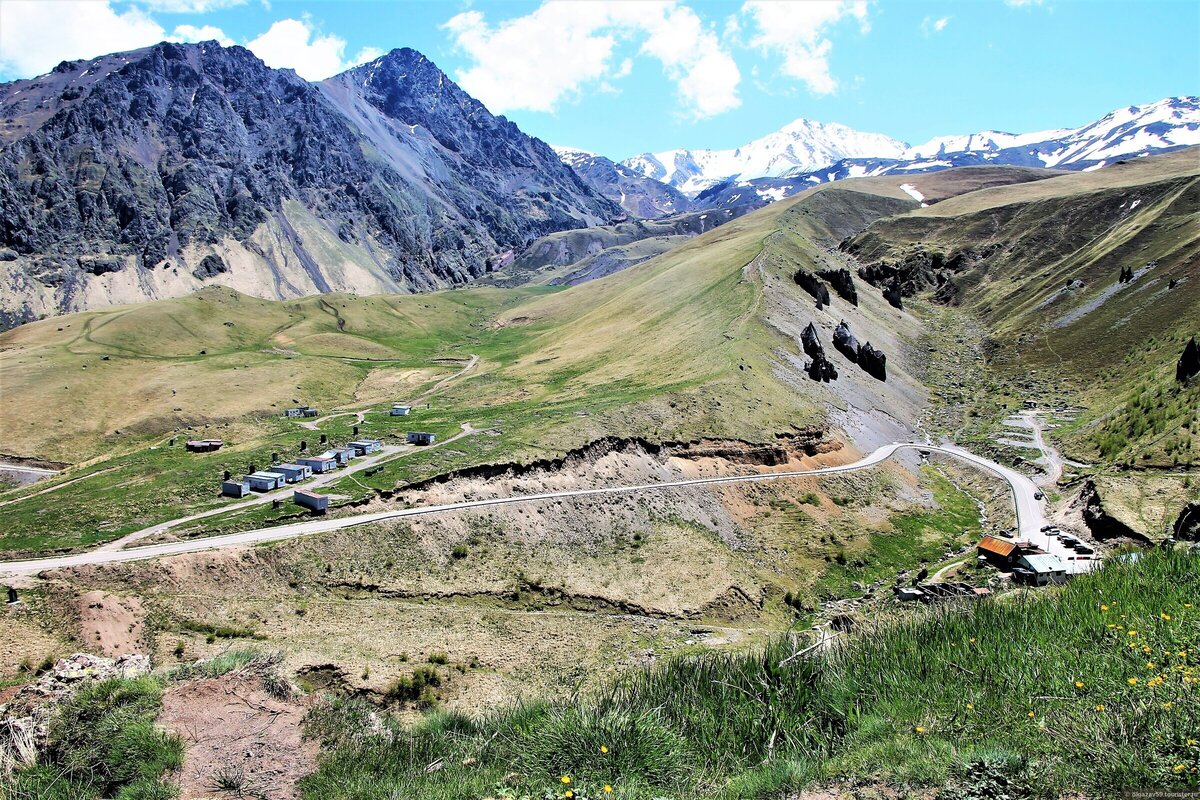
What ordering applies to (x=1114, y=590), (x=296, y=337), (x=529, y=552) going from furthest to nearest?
1. (x=296, y=337)
2. (x=529, y=552)
3. (x=1114, y=590)

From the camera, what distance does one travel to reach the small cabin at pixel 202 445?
7950 cm

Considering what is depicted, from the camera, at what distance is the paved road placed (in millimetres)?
46469

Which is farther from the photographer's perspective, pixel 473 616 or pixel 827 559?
pixel 827 559

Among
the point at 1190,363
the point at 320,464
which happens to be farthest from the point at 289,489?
the point at 1190,363

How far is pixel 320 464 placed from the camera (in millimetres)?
67875

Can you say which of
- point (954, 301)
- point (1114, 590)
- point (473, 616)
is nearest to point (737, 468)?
point (473, 616)

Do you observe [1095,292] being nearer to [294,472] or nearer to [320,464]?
[320,464]

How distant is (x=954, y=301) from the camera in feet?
564

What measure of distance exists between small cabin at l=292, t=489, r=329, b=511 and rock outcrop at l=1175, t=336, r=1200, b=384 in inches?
3609

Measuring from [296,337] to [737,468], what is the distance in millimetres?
152546

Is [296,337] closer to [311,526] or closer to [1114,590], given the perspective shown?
[311,526]

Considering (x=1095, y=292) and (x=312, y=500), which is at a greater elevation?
(x=1095, y=292)

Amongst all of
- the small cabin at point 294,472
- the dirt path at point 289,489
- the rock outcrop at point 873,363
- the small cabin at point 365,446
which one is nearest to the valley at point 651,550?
the small cabin at point 294,472

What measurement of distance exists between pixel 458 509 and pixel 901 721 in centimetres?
4676
